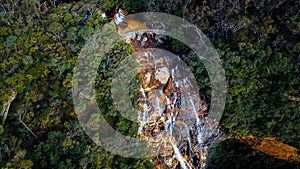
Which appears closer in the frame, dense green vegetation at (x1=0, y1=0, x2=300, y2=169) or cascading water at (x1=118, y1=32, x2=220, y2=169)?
dense green vegetation at (x1=0, y1=0, x2=300, y2=169)

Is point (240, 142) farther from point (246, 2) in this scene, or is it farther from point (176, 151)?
point (246, 2)

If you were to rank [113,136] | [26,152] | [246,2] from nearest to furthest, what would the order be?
[26,152] → [113,136] → [246,2]

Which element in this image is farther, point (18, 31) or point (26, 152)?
point (18, 31)

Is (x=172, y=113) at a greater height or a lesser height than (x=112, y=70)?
lesser

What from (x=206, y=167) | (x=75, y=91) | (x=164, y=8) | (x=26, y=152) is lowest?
(x=206, y=167)

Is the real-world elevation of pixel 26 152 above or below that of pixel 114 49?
below

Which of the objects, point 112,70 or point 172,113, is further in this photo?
point 172,113

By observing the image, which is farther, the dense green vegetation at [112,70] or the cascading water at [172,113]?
the cascading water at [172,113]

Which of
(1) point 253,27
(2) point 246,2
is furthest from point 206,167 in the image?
(2) point 246,2
